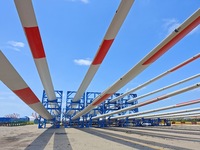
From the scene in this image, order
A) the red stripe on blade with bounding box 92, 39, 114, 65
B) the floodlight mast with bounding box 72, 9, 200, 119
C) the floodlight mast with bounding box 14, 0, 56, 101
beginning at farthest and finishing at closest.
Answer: the red stripe on blade with bounding box 92, 39, 114, 65, the floodlight mast with bounding box 72, 9, 200, 119, the floodlight mast with bounding box 14, 0, 56, 101

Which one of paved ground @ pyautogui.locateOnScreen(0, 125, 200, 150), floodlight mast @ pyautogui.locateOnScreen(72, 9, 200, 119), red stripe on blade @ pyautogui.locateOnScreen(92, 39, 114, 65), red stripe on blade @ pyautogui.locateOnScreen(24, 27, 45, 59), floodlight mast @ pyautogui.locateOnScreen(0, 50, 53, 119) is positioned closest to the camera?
floodlight mast @ pyautogui.locateOnScreen(0, 50, 53, 119)

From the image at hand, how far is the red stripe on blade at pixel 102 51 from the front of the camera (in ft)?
16.4

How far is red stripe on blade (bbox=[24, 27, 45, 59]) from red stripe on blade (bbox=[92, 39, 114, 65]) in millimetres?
1568

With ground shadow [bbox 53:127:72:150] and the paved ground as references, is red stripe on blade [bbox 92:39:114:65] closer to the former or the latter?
the paved ground

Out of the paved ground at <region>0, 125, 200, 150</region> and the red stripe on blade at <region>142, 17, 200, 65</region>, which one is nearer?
the red stripe on blade at <region>142, 17, 200, 65</region>

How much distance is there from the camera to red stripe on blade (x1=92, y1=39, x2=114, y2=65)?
500 cm

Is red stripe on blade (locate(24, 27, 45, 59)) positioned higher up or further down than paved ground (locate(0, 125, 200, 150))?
higher up

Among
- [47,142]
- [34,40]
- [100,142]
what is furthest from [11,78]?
[100,142]

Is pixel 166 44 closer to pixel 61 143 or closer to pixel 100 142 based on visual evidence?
pixel 100 142

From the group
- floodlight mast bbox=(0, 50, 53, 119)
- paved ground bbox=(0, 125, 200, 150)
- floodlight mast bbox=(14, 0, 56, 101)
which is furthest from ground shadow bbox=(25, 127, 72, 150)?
floodlight mast bbox=(14, 0, 56, 101)

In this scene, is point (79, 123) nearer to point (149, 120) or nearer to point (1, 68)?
point (149, 120)

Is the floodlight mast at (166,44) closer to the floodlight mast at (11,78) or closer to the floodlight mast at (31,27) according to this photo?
the floodlight mast at (31,27)

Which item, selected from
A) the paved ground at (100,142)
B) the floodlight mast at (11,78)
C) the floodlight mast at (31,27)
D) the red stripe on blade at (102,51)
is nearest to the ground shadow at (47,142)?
the paved ground at (100,142)

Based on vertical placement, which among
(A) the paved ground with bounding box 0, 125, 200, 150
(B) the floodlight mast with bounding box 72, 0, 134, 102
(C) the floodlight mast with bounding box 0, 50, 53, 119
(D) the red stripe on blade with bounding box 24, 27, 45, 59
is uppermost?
(B) the floodlight mast with bounding box 72, 0, 134, 102
